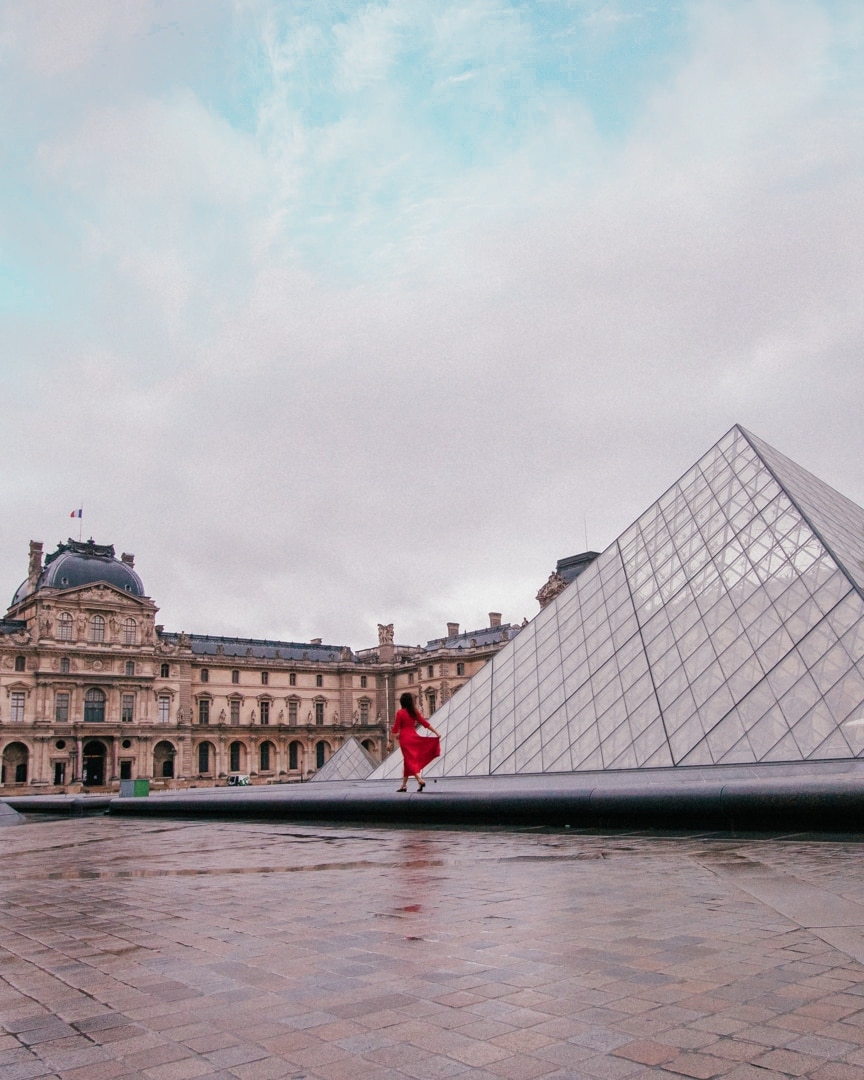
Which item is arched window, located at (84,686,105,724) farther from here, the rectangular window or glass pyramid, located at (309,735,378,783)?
glass pyramid, located at (309,735,378,783)

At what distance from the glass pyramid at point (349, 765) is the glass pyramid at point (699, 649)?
11.9 m

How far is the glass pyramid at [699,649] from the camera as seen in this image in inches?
506

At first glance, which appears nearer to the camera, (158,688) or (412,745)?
Answer: (412,745)

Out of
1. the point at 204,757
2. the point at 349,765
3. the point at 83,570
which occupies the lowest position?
the point at 349,765

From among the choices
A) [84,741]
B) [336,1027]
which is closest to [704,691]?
[336,1027]

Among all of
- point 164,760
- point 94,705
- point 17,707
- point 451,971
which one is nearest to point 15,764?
point 17,707

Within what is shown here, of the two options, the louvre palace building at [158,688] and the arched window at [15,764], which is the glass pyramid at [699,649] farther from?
the arched window at [15,764]

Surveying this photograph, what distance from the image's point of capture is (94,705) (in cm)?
6762

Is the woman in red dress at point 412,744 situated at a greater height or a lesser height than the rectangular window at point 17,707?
lesser

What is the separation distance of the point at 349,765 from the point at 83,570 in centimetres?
4473

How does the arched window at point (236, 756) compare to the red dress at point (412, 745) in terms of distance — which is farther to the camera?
the arched window at point (236, 756)

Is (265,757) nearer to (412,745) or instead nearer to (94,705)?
(94,705)

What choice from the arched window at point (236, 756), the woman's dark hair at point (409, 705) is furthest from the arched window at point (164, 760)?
the woman's dark hair at point (409, 705)

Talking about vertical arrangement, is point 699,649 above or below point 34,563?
below
